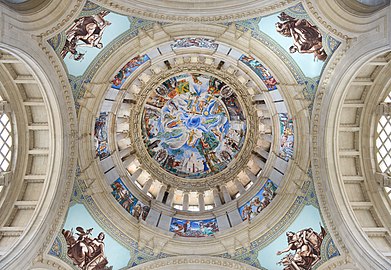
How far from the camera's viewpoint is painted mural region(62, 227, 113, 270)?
14.8 meters

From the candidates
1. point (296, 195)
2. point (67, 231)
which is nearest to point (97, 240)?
point (67, 231)

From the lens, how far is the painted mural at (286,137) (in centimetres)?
1627

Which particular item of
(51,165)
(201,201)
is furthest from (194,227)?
(51,165)

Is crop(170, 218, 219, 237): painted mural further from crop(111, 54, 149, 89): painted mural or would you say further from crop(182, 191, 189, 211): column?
crop(111, 54, 149, 89): painted mural

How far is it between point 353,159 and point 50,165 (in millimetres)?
12207

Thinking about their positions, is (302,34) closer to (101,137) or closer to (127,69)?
(127,69)

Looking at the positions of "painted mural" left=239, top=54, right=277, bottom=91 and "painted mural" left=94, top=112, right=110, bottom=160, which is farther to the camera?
"painted mural" left=94, top=112, right=110, bottom=160

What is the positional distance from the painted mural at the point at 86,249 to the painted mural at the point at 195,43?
858 centimetres

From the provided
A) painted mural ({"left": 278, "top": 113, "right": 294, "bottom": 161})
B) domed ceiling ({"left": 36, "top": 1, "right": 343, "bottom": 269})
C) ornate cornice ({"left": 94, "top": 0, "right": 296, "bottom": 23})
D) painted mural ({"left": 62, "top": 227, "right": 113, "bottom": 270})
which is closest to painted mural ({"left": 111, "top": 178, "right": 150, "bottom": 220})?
domed ceiling ({"left": 36, "top": 1, "right": 343, "bottom": 269})

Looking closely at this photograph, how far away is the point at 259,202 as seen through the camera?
1734 centimetres

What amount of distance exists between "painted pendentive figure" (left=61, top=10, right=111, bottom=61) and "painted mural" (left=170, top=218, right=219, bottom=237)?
874 centimetres

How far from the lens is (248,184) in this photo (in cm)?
1962

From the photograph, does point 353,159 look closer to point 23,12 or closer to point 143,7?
point 143,7

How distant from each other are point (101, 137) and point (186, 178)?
248 inches
